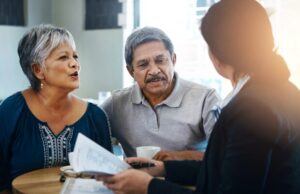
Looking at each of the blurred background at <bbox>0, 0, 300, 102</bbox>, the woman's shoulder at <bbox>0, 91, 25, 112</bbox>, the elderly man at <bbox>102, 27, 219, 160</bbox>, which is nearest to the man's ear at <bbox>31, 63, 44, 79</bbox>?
the woman's shoulder at <bbox>0, 91, 25, 112</bbox>

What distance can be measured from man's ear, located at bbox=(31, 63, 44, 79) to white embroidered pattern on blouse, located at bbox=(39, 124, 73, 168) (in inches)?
9.3

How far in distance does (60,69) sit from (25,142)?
0.36 m

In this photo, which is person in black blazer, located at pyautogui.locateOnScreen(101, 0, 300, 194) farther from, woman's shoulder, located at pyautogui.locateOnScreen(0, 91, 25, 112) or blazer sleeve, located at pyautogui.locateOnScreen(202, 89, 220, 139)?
woman's shoulder, located at pyautogui.locateOnScreen(0, 91, 25, 112)

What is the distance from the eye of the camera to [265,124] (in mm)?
927

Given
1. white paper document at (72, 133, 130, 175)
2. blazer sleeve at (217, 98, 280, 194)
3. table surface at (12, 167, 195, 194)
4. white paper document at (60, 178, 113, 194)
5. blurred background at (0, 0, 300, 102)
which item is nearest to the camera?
blazer sleeve at (217, 98, 280, 194)

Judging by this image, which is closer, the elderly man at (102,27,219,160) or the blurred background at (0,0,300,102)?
the elderly man at (102,27,219,160)

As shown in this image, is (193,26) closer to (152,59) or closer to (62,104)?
(152,59)

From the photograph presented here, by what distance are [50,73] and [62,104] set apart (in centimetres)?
16

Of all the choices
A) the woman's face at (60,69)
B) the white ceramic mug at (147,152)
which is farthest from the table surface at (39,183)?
the woman's face at (60,69)

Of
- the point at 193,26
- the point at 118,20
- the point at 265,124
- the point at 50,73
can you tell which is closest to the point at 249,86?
the point at 265,124

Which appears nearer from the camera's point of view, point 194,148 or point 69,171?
point 69,171

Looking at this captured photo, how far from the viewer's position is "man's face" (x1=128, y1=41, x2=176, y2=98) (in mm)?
1904

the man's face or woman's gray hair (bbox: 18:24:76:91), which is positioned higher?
woman's gray hair (bbox: 18:24:76:91)

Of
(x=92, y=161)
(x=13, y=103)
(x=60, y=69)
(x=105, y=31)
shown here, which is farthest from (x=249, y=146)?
(x=105, y=31)
